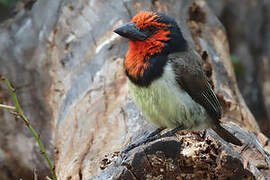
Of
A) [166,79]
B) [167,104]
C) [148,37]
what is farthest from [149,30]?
[167,104]

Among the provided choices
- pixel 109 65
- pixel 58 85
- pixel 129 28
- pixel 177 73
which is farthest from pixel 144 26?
pixel 58 85

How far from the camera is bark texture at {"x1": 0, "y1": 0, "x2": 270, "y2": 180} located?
2.68 metres

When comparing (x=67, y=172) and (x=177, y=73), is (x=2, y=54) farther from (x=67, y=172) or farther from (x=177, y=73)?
(x=177, y=73)

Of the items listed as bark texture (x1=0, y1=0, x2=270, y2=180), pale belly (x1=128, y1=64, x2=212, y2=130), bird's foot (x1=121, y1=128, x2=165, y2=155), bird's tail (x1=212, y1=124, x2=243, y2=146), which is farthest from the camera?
bird's tail (x1=212, y1=124, x2=243, y2=146)

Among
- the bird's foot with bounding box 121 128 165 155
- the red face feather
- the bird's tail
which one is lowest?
the bird's tail

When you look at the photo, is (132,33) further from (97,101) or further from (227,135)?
(227,135)

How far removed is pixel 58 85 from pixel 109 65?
700 mm

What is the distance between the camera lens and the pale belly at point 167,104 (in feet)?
10.8

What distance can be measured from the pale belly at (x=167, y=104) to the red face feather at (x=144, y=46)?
132mm

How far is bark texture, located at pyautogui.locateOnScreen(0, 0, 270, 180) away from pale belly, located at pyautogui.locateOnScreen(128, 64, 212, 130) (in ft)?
0.69

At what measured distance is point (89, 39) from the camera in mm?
4445

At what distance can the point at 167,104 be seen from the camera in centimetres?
329

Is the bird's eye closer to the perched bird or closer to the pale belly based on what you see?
the perched bird

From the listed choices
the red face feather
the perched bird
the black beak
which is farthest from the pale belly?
the black beak
